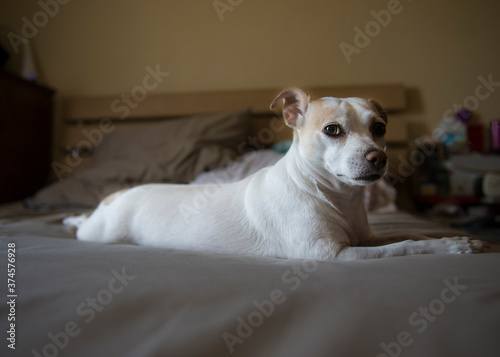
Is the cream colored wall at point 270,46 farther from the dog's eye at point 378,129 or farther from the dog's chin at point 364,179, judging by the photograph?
the dog's chin at point 364,179

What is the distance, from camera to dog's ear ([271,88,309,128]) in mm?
998

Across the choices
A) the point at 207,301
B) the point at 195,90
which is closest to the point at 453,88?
the point at 195,90

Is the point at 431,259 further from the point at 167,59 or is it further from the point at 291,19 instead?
the point at 167,59

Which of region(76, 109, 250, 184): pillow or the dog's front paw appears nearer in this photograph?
the dog's front paw

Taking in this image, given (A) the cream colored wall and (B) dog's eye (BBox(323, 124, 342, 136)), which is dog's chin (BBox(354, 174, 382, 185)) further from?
(A) the cream colored wall

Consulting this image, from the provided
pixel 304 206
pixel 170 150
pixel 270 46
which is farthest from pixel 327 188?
pixel 270 46

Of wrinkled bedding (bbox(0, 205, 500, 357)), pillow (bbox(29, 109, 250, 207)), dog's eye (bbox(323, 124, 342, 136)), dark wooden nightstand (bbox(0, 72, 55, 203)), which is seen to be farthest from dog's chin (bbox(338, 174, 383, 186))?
dark wooden nightstand (bbox(0, 72, 55, 203))

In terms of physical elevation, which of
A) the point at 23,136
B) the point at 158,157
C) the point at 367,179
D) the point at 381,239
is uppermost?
the point at 23,136

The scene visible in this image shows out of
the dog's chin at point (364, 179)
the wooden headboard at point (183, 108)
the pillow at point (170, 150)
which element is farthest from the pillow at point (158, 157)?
the dog's chin at point (364, 179)

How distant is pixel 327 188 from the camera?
0.90 m

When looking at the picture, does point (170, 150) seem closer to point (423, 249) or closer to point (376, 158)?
point (376, 158)

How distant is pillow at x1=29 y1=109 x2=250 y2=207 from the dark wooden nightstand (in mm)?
534

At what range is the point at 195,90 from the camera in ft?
9.14

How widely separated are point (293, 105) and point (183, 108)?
182cm
